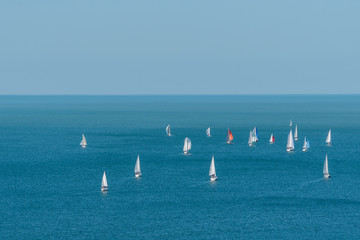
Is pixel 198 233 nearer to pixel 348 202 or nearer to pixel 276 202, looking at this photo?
pixel 276 202

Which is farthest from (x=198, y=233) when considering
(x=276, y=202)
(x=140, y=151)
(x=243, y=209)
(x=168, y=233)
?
(x=140, y=151)

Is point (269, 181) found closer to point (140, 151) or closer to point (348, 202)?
point (348, 202)

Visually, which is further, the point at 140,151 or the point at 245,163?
the point at 140,151

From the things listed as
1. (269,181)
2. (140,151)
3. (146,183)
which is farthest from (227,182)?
(140,151)

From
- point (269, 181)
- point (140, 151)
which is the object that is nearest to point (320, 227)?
point (269, 181)

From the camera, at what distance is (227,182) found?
13600 cm

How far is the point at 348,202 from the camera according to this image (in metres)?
115

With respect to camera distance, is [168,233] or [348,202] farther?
[348,202]

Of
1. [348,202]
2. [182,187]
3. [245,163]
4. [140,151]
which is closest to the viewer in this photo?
[348,202]

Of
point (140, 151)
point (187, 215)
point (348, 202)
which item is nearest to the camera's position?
point (187, 215)

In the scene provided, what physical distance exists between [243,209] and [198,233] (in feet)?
56.6

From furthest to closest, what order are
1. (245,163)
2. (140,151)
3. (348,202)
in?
1. (140,151)
2. (245,163)
3. (348,202)

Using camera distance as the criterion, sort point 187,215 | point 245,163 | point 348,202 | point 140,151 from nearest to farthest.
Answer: point 187,215, point 348,202, point 245,163, point 140,151

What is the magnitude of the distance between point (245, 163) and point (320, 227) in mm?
63914
